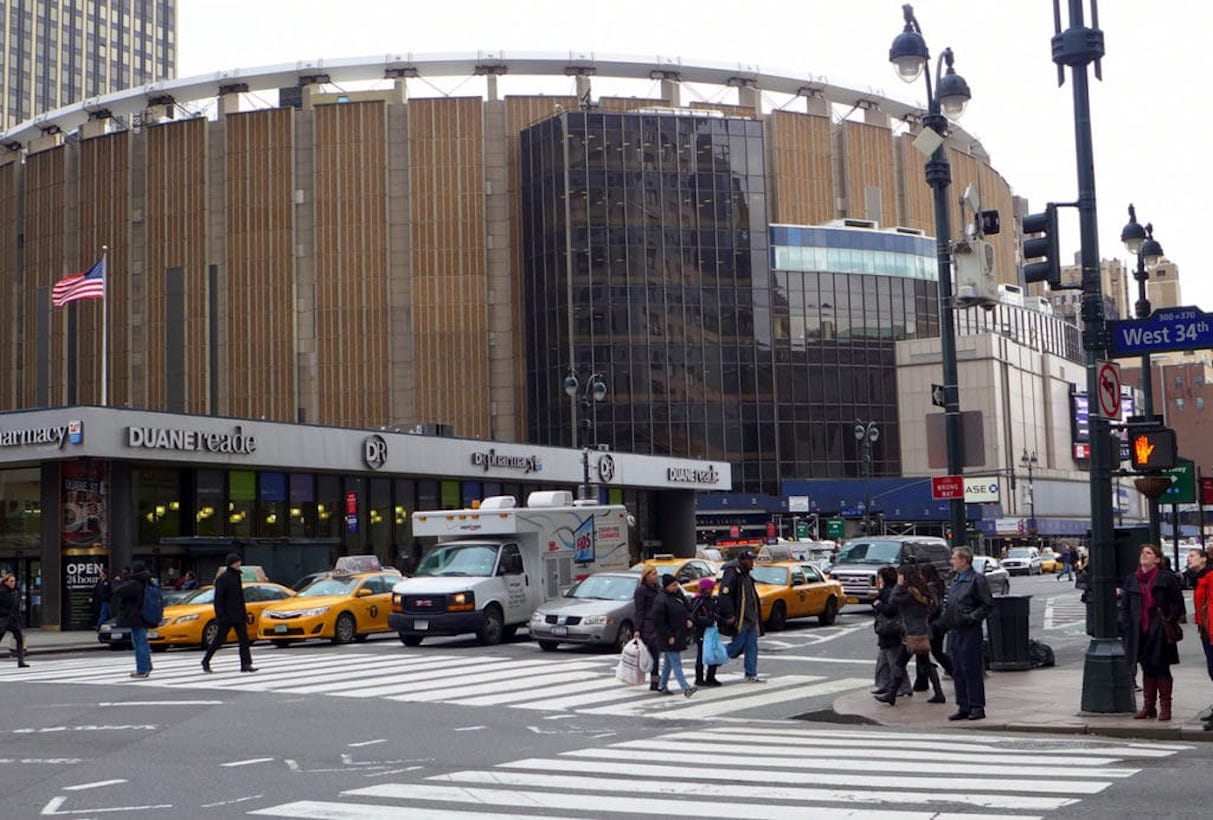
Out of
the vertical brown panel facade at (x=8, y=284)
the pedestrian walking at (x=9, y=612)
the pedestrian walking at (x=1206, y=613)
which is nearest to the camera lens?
the pedestrian walking at (x=1206, y=613)

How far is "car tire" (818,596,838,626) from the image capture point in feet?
102

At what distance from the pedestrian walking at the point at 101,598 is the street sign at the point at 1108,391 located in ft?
76.4

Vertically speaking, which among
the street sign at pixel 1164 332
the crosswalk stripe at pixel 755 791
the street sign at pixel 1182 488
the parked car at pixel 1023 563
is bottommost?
the parked car at pixel 1023 563

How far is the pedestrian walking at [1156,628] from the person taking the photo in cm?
1388

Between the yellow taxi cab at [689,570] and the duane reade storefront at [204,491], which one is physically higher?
the duane reade storefront at [204,491]

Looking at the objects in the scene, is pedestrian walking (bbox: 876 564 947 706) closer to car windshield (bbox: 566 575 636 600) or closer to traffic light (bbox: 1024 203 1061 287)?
traffic light (bbox: 1024 203 1061 287)

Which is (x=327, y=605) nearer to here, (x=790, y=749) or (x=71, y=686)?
(x=71, y=686)

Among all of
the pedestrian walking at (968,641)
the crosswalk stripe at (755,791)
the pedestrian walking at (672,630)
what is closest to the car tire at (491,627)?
the pedestrian walking at (672,630)

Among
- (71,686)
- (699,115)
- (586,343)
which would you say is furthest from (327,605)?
(699,115)

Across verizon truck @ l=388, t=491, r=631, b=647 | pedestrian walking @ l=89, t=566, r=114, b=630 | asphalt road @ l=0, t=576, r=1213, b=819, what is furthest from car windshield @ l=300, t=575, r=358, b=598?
asphalt road @ l=0, t=576, r=1213, b=819

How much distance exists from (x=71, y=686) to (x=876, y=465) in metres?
80.6

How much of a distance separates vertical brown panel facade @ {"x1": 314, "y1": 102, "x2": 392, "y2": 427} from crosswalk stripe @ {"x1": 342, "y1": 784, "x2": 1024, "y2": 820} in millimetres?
75568

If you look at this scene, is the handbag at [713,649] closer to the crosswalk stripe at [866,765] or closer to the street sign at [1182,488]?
the crosswalk stripe at [866,765]

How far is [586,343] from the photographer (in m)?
85.5
